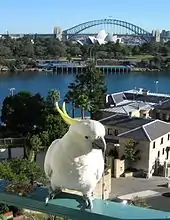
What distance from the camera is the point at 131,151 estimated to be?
7.96 m

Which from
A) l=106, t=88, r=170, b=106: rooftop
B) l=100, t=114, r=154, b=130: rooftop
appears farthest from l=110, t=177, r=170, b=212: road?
l=106, t=88, r=170, b=106: rooftop

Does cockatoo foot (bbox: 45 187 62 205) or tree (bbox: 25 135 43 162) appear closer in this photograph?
cockatoo foot (bbox: 45 187 62 205)

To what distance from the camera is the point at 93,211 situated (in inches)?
32.5

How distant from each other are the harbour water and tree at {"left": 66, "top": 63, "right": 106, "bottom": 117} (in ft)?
29.3

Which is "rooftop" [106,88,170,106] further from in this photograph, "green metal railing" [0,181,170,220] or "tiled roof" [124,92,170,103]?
"green metal railing" [0,181,170,220]

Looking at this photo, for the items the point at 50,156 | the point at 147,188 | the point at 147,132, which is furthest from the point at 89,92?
the point at 50,156

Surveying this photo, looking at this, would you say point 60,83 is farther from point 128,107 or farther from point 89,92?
point 128,107

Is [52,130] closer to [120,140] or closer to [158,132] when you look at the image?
[120,140]

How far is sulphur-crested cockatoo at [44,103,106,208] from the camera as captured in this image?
929 millimetres

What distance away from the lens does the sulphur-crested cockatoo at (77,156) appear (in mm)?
929

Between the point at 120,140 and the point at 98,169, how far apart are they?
732 centimetres

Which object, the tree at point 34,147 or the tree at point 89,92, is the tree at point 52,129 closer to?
the tree at point 34,147

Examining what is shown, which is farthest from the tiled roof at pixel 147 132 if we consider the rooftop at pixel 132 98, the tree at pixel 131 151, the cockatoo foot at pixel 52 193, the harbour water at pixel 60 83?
the harbour water at pixel 60 83

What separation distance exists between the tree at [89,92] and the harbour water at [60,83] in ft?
29.3
